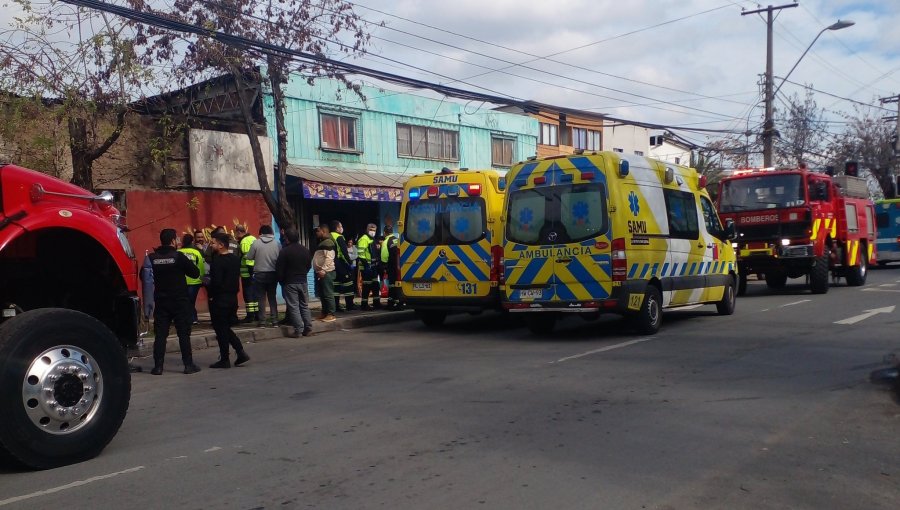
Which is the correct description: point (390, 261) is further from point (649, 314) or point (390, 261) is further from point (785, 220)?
point (785, 220)

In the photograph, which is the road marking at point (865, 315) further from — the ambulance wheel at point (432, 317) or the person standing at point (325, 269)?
the person standing at point (325, 269)

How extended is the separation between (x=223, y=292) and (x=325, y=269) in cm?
447

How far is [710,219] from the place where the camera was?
44.4 ft

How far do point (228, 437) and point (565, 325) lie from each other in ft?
26.3

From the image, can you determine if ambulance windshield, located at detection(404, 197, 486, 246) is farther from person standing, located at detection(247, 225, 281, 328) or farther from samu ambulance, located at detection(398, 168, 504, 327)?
person standing, located at detection(247, 225, 281, 328)

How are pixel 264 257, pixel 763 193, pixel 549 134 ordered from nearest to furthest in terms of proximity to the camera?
pixel 264 257, pixel 763 193, pixel 549 134

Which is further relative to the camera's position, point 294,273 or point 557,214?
point 294,273

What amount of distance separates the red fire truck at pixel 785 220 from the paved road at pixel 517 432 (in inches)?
273

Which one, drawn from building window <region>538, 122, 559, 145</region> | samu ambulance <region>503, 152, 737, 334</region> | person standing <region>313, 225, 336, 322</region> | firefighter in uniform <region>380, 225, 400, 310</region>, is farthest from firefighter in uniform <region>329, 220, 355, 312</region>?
building window <region>538, 122, 559, 145</region>

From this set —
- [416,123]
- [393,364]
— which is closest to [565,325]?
[393,364]

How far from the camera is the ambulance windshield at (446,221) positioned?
12.7 meters

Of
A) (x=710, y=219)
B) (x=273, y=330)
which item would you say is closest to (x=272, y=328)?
(x=273, y=330)

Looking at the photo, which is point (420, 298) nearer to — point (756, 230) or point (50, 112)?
point (50, 112)

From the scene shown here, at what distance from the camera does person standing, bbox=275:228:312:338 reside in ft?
40.5
